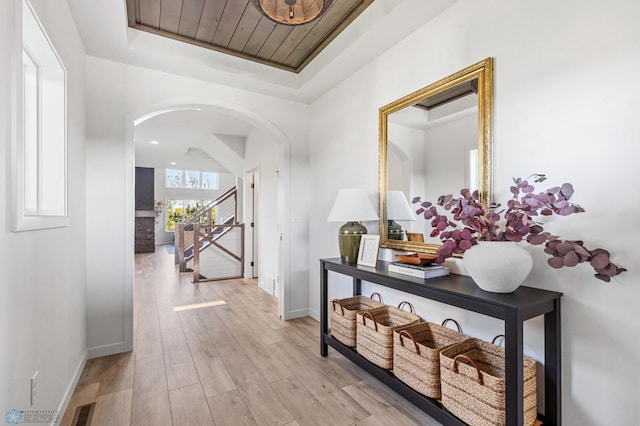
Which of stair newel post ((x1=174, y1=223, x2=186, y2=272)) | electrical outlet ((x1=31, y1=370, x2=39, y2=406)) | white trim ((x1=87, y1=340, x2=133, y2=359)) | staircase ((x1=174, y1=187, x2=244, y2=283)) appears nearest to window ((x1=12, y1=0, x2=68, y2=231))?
electrical outlet ((x1=31, y1=370, x2=39, y2=406))

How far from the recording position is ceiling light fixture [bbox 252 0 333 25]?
1.64 meters

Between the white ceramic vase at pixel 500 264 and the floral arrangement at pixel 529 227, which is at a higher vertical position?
the floral arrangement at pixel 529 227

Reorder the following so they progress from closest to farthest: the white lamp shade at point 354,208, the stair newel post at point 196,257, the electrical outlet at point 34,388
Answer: the electrical outlet at point 34,388 → the white lamp shade at point 354,208 → the stair newel post at point 196,257

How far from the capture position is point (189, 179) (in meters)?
12.4

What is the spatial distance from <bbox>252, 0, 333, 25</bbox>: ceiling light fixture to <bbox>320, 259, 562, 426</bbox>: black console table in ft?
5.13

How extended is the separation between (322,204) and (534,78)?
216 cm

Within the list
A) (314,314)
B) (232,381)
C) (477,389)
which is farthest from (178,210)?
(477,389)

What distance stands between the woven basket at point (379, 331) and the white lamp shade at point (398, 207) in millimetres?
678

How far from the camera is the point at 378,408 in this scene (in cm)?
182

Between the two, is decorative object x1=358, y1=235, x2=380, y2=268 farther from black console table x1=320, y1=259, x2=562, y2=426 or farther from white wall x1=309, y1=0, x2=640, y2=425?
white wall x1=309, y1=0, x2=640, y2=425

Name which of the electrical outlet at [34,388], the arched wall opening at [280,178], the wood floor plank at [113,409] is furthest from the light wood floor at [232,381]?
the electrical outlet at [34,388]

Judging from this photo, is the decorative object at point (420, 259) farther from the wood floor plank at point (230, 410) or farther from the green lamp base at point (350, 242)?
the wood floor plank at point (230, 410)

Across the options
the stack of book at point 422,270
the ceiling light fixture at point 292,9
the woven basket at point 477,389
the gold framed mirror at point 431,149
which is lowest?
the woven basket at point 477,389

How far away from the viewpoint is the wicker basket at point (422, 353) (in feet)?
5.36
